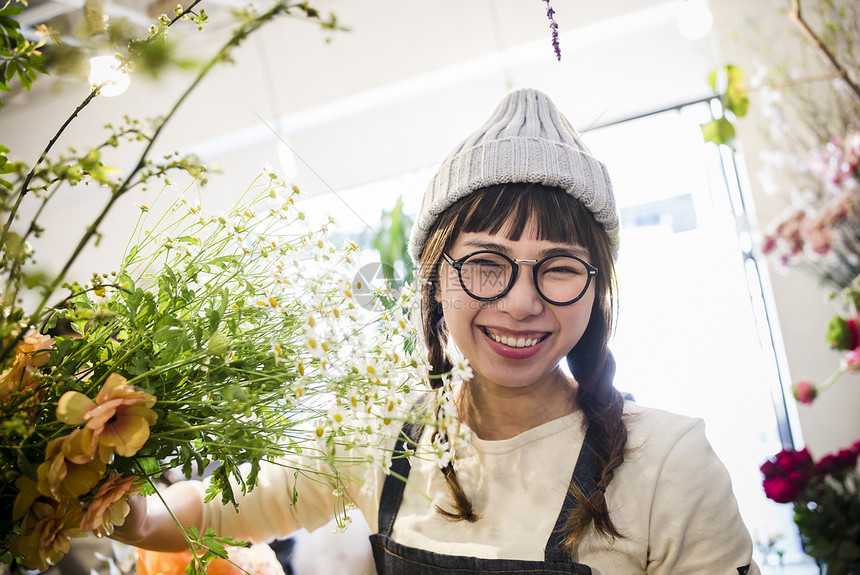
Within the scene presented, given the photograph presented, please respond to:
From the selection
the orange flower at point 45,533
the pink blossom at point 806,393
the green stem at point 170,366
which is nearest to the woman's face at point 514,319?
the pink blossom at point 806,393

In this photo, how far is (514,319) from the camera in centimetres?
73

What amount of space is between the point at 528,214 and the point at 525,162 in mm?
68

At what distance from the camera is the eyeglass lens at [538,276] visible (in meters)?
0.73

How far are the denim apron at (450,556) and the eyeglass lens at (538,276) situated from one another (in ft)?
0.67

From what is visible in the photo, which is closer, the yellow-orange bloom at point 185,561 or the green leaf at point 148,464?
the green leaf at point 148,464

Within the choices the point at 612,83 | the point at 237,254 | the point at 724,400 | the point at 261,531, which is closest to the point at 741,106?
the point at 612,83

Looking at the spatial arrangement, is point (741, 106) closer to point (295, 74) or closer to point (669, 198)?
point (669, 198)

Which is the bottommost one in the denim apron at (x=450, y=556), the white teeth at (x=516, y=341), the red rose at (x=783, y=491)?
the denim apron at (x=450, y=556)

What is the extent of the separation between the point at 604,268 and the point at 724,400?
11.6 inches

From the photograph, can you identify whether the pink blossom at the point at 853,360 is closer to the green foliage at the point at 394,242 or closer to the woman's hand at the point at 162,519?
the green foliage at the point at 394,242

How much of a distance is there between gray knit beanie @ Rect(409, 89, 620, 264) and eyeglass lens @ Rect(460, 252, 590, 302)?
0.10 m

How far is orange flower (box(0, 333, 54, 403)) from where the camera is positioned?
50cm

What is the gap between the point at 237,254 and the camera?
1.98 feet

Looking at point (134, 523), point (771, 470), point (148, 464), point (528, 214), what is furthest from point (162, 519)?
point (771, 470)
